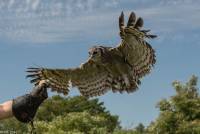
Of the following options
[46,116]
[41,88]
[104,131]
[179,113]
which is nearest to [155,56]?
[41,88]

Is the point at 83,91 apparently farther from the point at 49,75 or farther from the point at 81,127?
the point at 81,127

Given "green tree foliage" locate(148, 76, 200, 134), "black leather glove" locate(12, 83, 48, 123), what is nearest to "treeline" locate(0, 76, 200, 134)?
"green tree foliage" locate(148, 76, 200, 134)

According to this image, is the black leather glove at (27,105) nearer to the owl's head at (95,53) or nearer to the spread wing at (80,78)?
the spread wing at (80,78)

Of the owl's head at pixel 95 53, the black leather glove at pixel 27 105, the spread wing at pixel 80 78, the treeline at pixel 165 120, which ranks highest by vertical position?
the treeline at pixel 165 120

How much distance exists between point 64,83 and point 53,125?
→ 19659 mm

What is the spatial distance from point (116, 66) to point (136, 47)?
0.57 m

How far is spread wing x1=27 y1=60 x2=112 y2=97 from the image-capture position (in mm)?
10875

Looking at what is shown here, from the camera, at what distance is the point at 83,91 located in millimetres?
10984

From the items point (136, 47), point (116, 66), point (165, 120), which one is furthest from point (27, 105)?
point (165, 120)

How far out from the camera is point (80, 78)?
462 inches

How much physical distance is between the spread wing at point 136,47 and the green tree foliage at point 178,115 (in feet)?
70.4

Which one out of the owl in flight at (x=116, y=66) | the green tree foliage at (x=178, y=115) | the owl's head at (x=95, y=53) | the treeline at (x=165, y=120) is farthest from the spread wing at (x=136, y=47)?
the green tree foliage at (x=178, y=115)

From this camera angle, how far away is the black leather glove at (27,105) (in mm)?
7625

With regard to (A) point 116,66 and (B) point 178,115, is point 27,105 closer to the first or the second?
(A) point 116,66
